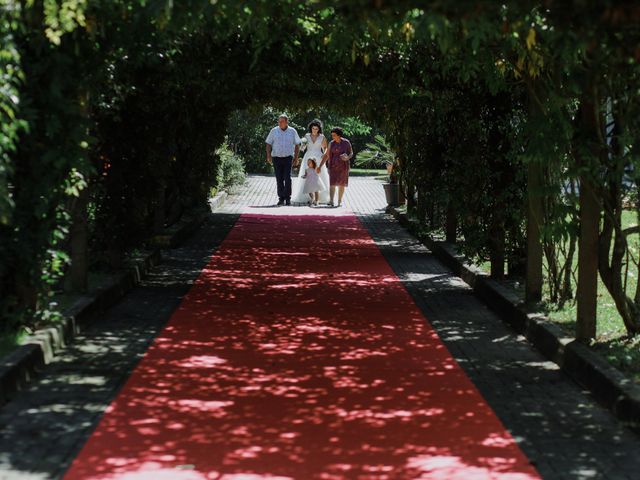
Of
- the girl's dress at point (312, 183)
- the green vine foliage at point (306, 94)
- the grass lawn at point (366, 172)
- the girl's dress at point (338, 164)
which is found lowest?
the grass lawn at point (366, 172)

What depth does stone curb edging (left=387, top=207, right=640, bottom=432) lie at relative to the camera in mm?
7266

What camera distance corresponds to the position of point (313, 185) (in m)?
29.0

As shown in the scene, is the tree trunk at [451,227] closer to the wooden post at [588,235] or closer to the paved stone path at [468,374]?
the paved stone path at [468,374]

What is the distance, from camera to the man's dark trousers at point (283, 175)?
91.5 feet

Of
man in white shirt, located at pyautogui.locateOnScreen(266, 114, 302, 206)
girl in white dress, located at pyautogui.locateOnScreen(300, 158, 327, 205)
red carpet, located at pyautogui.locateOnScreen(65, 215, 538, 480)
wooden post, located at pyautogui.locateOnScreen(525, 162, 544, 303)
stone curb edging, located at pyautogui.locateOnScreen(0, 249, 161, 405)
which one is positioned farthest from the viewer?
girl in white dress, located at pyautogui.locateOnScreen(300, 158, 327, 205)

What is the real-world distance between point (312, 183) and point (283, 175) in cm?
91

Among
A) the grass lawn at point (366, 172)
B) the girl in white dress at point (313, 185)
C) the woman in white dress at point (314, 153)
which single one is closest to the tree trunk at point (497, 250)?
the woman in white dress at point (314, 153)

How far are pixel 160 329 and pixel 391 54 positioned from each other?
5275 mm

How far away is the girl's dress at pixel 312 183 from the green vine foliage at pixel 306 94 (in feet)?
32.4

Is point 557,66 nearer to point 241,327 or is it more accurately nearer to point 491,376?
point 491,376

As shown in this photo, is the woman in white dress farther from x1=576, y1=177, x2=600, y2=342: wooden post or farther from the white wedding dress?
x1=576, y1=177, x2=600, y2=342: wooden post

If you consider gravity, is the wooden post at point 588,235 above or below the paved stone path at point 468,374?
above

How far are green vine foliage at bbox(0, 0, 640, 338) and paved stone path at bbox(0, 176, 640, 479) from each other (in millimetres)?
753

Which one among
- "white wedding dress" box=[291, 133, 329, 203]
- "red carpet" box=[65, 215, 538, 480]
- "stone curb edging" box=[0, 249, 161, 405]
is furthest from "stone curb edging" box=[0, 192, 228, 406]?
"white wedding dress" box=[291, 133, 329, 203]
